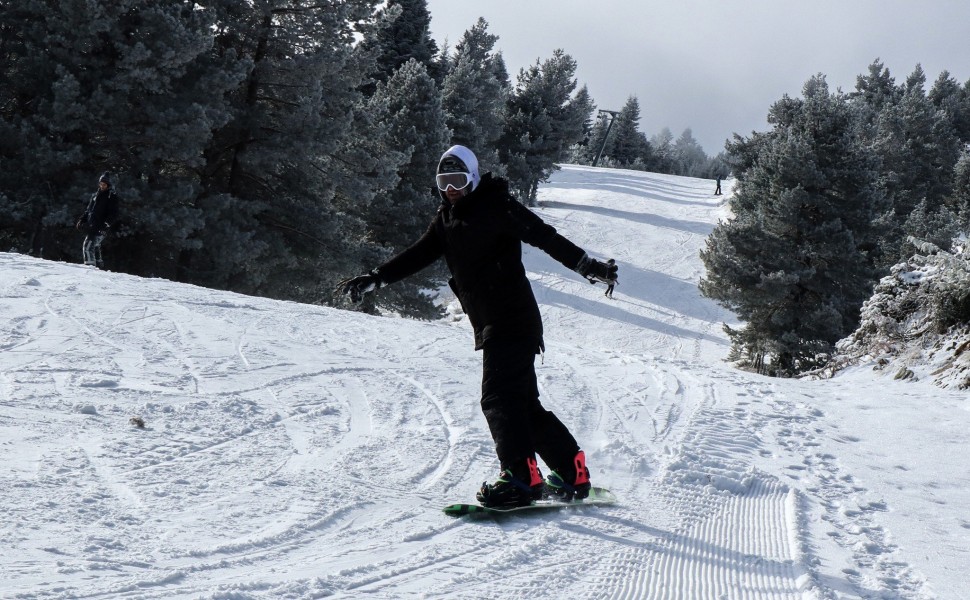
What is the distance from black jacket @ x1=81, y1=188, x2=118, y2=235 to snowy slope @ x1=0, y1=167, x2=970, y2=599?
4.82 metres

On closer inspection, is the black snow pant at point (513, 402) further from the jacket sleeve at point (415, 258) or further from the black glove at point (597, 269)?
the jacket sleeve at point (415, 258)

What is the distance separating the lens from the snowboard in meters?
4.27

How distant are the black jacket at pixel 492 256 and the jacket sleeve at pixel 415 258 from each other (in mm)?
163

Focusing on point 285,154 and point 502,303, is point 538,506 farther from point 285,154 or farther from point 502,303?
point 285,154

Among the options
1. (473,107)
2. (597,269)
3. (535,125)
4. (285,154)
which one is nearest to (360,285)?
(597,269)

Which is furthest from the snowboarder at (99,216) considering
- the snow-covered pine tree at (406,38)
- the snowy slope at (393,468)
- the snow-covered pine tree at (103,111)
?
the snow-covered pine tree at (406,38)

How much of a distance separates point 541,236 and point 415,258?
3.07 ft

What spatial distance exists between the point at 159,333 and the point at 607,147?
8685 centimetres

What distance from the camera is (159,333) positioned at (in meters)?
8.04

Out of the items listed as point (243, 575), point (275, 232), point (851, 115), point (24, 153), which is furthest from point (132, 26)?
point (851, 115)

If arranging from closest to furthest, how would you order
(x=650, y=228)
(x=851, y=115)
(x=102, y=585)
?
1. (x=102, y=585)
2. (x=851, y=115)
3. (x=650, y=228)

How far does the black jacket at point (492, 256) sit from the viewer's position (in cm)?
438

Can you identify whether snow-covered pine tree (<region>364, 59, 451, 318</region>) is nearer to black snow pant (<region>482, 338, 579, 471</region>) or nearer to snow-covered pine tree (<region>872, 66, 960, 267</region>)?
black snow pant (<region>482, 338, 579, 471</region>)

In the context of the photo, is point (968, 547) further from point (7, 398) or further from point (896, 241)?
point (896, 241)
